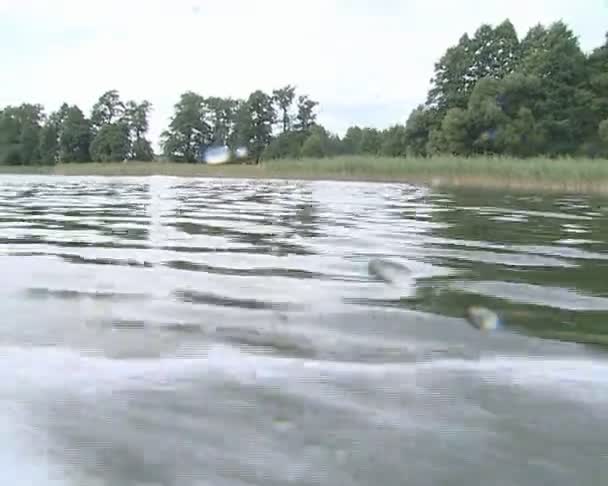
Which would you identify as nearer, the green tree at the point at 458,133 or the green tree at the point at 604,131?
the green tree at the point at 604,131

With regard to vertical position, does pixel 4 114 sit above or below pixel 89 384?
above

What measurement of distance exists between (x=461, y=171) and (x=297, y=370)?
62.3ft

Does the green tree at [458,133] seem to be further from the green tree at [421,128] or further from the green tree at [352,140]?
the green tree at [352,140]

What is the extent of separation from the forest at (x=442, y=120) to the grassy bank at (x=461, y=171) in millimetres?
15720

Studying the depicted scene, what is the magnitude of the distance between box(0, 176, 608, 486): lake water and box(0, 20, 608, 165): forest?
121 ft

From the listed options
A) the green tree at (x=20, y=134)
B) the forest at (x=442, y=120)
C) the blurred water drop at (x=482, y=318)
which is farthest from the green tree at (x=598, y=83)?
the green tree at (x=20, y=134)

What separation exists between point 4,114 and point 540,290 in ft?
292

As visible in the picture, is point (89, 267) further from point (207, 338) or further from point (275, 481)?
point (275, 481)

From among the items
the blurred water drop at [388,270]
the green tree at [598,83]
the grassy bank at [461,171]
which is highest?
the green tree at [598,83]

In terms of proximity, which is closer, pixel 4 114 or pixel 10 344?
pixel 10 344

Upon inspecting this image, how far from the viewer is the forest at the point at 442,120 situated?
41.1m

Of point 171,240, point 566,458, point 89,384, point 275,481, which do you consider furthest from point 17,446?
point 171,240

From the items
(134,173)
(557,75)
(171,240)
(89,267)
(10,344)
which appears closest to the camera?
(10,344)

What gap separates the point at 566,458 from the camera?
138cm
